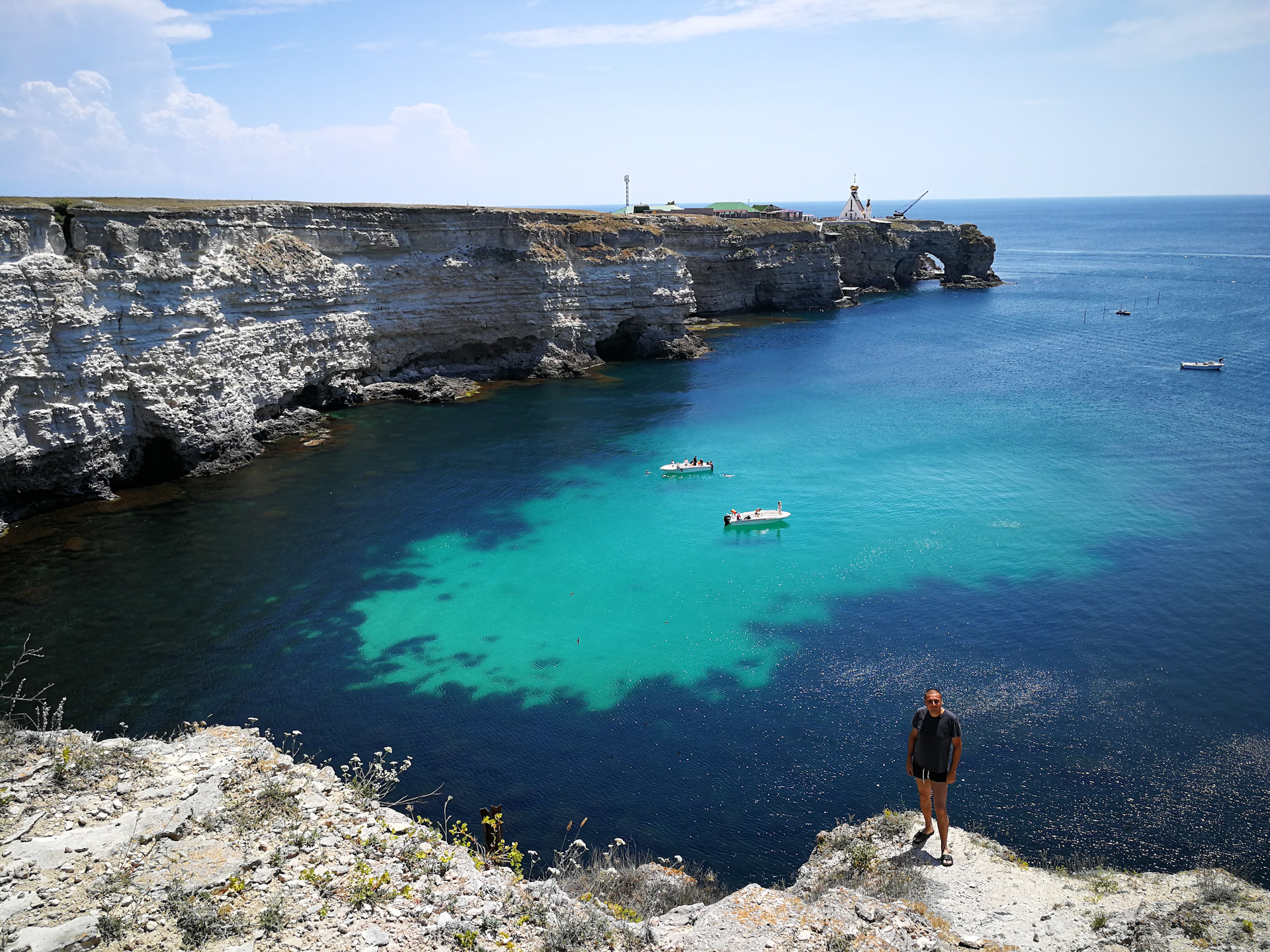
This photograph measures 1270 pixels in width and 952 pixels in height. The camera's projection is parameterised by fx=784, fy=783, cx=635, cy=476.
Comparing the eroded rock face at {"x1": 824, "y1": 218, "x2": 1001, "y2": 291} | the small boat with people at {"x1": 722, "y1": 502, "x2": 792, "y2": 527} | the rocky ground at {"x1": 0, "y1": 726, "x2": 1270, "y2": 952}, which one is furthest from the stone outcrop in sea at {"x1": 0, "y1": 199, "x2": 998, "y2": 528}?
the eroded rock face at {"x1": 824, "y1": 218, "x2": 1001, "y2": 291}

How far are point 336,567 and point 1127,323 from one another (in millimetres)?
81500

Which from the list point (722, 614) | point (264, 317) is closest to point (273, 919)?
point (722, 614)

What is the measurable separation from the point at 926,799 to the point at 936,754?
3.46 ft

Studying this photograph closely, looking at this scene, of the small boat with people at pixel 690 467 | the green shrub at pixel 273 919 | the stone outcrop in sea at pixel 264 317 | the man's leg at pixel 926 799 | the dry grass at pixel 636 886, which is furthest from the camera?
the small boat with people at pixel 690 467

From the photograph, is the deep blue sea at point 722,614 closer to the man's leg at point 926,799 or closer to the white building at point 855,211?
the man's leg at point 926,799

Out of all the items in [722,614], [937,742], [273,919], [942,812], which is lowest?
[722,614]

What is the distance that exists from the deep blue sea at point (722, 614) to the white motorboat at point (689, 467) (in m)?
0.86

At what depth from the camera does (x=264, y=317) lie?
43.0 metres

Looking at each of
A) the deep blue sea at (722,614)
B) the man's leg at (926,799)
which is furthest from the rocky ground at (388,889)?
the deep blue sea at (722,614)

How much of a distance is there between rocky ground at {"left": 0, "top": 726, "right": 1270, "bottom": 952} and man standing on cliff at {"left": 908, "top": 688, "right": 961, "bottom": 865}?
965mm

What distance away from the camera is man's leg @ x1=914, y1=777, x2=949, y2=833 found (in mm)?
13297

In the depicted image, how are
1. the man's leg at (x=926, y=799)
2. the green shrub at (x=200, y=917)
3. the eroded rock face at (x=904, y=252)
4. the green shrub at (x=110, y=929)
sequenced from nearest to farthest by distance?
the green shrub at (x=110, y=929) → the green shrub at (x=200, y=917) → the man's leg at (x=926, y=799) → the eroded rock face at (x=904, y=252)

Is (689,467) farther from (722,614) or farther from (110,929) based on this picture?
(110,929)

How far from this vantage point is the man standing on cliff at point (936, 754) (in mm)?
12883
